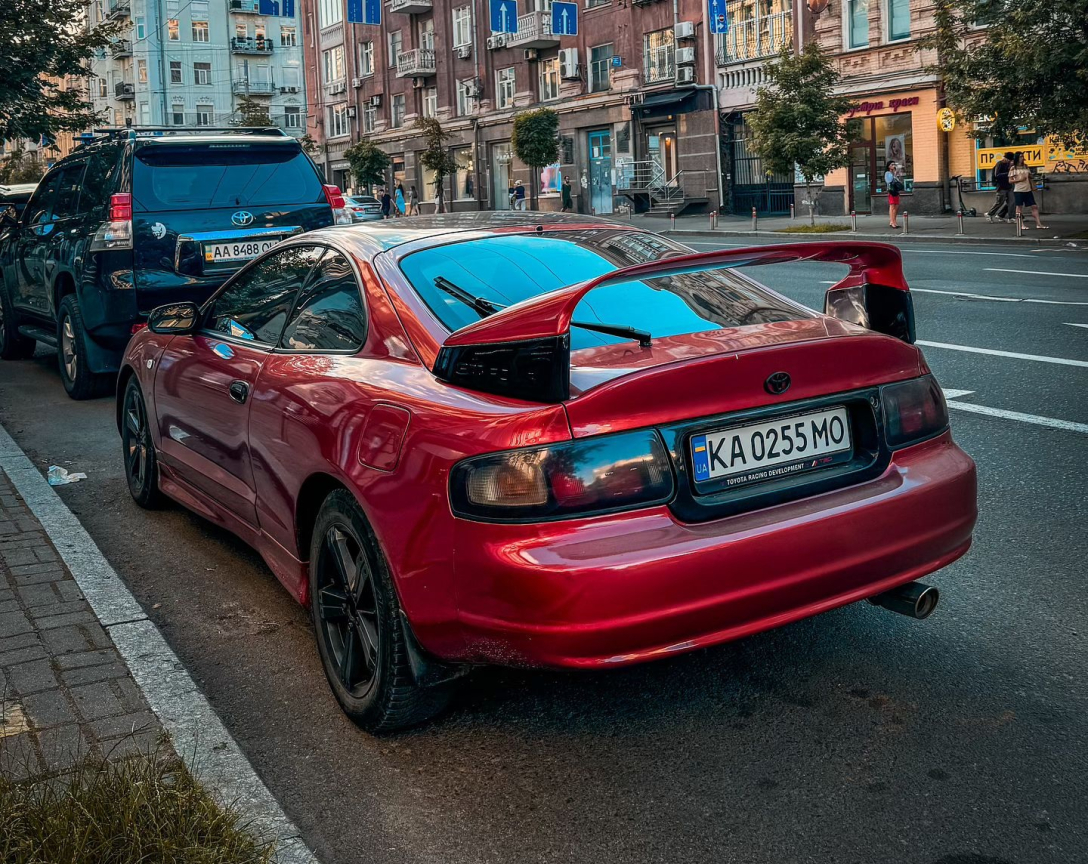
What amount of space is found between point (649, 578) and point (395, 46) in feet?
Answer: 213

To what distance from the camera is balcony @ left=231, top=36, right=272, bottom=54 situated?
3429 inches

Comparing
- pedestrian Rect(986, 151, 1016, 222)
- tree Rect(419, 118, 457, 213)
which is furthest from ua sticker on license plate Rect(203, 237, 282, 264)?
tree Rect(419, 118, 457, 213)

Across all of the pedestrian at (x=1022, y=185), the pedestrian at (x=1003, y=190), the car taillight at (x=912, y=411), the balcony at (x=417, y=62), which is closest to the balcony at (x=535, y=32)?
the balcony at (x=417, y=62)

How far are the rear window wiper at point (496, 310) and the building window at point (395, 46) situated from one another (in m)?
62.5

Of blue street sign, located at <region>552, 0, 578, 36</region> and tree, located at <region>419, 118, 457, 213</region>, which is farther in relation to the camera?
tree, located at <region>419, 118, 457, 213</region>

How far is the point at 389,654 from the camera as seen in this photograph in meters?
3.34

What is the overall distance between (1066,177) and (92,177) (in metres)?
26.4

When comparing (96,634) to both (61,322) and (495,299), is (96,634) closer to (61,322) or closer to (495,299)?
(495,299)

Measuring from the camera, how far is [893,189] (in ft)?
102

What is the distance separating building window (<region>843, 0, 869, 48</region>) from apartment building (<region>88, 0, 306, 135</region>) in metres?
54.5

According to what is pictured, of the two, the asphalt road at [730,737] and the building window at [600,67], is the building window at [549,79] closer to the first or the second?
the building window at [600,67]

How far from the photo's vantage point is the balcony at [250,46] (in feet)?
286

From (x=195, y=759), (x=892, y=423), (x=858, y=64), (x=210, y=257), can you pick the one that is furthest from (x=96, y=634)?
(x=858, y=64)

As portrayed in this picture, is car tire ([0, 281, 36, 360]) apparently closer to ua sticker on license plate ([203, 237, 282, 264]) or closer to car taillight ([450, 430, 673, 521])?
ua sticker on license plate ([203, 237, 282, 264])
